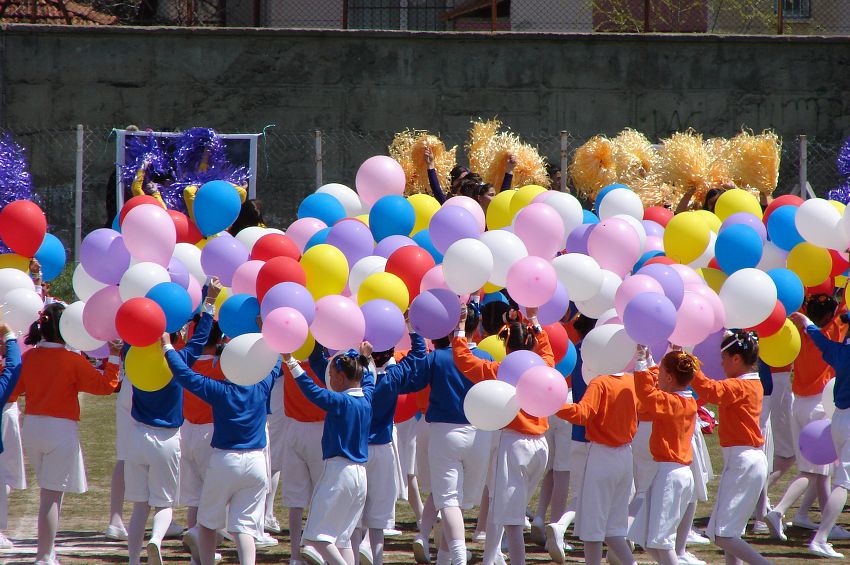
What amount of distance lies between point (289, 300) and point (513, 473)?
1525mm

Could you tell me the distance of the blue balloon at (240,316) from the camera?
6.28 metres

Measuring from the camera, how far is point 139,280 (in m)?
6.29

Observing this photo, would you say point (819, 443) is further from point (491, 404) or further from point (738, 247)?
point (491, 404)

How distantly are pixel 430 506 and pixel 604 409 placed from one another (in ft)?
4.26

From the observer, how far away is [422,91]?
14.6 metres

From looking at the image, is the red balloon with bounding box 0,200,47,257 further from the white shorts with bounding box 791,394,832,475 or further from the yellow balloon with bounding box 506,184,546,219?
the white shorts with bounding box 791,394,832,475

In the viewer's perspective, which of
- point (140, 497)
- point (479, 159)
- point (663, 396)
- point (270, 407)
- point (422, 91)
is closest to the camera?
point (663, 396)

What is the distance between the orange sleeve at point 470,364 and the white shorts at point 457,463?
409mm

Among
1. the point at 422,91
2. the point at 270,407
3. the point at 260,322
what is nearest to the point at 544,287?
the point at 260,322

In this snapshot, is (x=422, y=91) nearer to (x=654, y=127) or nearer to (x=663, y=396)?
(x=654, y=127)

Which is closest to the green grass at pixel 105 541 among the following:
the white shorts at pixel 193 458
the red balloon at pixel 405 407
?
the white shorts at pixel 193 458

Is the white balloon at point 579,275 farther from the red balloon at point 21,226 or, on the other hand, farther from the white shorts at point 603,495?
the red balloon at point 21,226

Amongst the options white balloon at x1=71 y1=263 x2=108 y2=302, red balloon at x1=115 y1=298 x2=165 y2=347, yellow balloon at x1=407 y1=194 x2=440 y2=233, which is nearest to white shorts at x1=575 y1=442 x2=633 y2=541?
yellow balloon at x1=407 y1=194 x2=440 y2=233

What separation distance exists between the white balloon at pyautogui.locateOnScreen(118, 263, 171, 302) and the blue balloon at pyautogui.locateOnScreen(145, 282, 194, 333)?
0.18 ft
